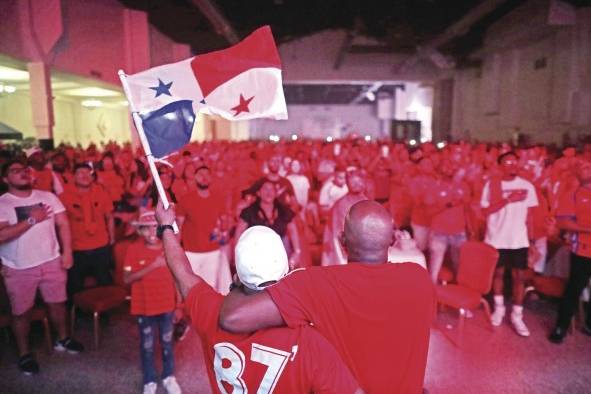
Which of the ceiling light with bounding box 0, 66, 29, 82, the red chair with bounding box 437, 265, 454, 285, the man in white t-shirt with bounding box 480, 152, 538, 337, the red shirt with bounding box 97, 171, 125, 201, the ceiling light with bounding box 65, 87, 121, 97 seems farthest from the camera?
the ceiling light with bounding box 65, 87, 121, 97

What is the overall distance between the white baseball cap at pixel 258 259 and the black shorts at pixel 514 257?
4.38m

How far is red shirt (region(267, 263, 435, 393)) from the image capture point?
1.71m

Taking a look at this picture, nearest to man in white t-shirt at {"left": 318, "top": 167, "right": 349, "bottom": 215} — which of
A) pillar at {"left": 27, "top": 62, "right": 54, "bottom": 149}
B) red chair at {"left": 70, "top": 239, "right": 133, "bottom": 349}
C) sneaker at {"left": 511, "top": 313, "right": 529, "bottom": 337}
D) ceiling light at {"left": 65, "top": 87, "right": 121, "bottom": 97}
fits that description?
sneaker at {"left": 511, "top": 313, "right": 529, "bottom": 337}

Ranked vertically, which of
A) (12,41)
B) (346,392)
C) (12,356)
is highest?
(12,41)

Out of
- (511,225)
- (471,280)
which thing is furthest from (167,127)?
(511,225)

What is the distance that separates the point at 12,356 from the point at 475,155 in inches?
426

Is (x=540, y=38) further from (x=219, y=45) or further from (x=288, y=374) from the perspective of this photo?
(x=288, y=374)

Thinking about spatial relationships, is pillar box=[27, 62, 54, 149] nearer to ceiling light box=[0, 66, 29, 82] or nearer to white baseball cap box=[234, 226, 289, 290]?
ceiling light box=[0, 66, 29, 82]

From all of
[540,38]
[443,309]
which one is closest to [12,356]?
[443,309]

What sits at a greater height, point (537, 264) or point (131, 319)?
point (537, 264)

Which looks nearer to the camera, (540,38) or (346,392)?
(346,392)

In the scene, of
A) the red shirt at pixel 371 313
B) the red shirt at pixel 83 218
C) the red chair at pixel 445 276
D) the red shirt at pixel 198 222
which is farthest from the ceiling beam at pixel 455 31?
the red shirt at pixel 371 313

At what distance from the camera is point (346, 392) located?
163cm

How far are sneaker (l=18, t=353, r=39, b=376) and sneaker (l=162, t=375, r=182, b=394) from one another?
1381mm
